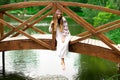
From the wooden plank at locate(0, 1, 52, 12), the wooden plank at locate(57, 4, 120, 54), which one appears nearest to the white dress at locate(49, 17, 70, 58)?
the wooden plank at locate(57, 4, 120, 54)

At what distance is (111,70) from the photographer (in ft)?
45.1

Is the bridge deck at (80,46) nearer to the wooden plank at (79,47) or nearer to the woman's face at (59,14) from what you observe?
the wooden plank at (79,47)

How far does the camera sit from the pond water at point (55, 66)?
12883mm

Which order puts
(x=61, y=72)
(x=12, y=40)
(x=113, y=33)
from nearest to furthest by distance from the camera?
1. (x=12, y=40)
2. (x=61, y=72)
3. (x=113, y=33)

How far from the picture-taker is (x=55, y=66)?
→ 14.1 metres

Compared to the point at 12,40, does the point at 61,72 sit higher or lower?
lower

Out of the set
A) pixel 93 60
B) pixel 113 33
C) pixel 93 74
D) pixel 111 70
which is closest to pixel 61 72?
pixel 93 74

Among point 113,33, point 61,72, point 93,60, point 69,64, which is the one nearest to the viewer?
point 61,72

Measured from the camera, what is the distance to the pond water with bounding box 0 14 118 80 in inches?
507

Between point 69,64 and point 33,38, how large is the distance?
3.50 m

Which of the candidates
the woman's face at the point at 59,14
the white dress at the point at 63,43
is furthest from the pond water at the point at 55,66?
the woman's face at the point at 59,14

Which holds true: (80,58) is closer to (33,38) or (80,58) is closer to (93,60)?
(93,60)

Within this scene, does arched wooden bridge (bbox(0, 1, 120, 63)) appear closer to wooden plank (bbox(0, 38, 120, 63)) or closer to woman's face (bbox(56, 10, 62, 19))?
wooden plank (bbox(0, 38, 120, 63))

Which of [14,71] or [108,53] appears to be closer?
[108,53]
